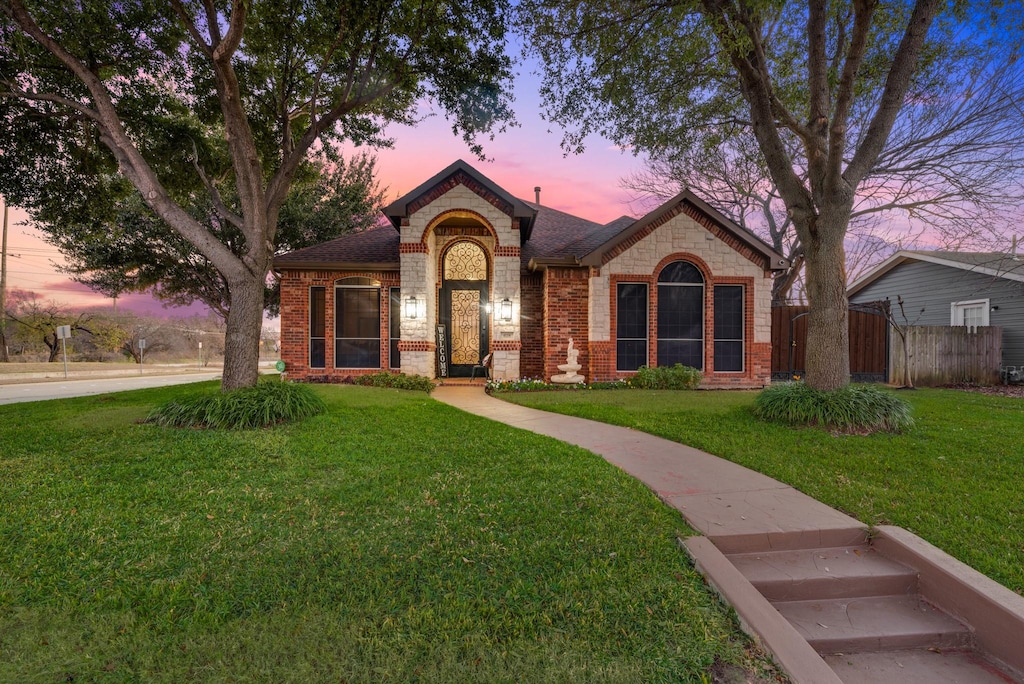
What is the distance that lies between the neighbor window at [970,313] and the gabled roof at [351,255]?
19.2 meters

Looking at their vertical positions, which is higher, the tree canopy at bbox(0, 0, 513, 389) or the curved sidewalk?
the tree canopy at bbox(0, 0, 513, 389)

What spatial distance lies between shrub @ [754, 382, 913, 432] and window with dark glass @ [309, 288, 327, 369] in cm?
1112

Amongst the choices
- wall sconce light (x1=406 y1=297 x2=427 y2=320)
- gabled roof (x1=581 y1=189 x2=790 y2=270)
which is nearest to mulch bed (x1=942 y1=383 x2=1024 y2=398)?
gabled roof (x1=581 y1=189 x2=790 y2=270)

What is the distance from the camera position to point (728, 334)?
12117mm

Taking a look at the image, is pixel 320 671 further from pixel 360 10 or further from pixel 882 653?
pixel 360 10

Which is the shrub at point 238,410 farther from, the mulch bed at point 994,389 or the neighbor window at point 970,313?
the neighbor window at point 970,313

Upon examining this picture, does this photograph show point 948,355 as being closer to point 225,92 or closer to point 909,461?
point 909,461

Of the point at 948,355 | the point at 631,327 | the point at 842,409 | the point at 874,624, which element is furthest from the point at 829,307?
the point at 948,355

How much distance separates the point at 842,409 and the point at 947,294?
1464 cm

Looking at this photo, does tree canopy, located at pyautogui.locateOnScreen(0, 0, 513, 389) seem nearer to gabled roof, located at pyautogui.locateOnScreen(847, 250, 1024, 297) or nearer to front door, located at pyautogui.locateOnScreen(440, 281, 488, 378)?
front door, located at pyautogui.locateOnScreen(440, 281, 488, 378)

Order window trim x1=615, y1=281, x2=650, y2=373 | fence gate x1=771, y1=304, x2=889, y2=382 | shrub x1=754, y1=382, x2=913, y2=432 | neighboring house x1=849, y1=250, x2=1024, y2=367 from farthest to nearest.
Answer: neighboring house x1=849, y1=250, x2=1024, y2=367 < fence gate x1=771, y1=304, x2=889, y2=382 < window trim x1=615, y1=281, x2=650, y2=373 < shrub x1=754, y1=382, x2=913, y2=432

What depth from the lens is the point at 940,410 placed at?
8.11m

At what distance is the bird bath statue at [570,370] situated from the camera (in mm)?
11641

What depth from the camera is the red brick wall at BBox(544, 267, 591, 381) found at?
1220 centimetres
